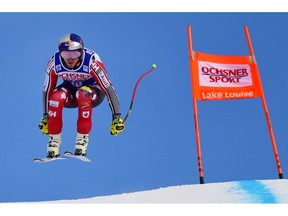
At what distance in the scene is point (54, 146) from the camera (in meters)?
3.88

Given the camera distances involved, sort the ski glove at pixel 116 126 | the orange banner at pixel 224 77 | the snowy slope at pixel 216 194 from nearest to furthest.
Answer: the snowy slope at pixel 216 194, the ski glove at pixel 116 126, the orange banner at pixel 224 77

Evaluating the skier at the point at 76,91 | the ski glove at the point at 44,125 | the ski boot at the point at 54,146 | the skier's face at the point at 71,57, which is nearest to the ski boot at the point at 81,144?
the skier at the point at 76,91

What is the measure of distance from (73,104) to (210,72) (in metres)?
1.46

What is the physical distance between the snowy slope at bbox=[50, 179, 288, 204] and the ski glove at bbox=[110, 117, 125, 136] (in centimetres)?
55

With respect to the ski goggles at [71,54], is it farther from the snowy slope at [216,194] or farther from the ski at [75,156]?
the snowy slope at [216,194]

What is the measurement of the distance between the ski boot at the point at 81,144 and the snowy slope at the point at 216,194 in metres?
0.41

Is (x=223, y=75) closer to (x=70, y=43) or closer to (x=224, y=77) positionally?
(x=224, y=77)

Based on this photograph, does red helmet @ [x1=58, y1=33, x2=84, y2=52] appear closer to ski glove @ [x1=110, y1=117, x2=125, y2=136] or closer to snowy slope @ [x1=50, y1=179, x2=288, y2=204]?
ski glove @ [x1=110, y1=117, x2=125, y2=136]

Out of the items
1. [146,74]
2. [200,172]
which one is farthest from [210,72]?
[200,172]

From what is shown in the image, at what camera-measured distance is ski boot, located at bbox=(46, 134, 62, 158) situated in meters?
3.87

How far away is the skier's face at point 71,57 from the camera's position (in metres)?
3.87

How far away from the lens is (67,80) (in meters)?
4.03

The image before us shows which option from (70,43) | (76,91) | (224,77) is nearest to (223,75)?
(224,77)
